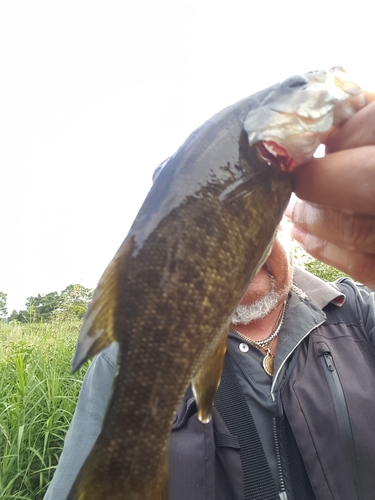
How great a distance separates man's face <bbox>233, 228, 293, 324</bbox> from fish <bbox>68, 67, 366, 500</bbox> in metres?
1.69

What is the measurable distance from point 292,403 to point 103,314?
5.17 ft

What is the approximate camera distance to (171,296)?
124 cm

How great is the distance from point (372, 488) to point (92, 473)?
68.5 inches

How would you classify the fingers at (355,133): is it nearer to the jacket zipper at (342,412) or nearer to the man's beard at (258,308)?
the jacket zipper at (342,412)

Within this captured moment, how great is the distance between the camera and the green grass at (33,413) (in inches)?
126

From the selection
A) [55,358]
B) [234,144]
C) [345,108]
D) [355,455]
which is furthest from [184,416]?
[55,358]

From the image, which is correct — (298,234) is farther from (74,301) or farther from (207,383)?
(74,301)

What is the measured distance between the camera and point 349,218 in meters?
1.65

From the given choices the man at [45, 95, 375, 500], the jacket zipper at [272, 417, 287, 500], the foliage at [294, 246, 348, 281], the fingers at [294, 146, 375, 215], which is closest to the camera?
the fingers at [294, 146, 375, 215]

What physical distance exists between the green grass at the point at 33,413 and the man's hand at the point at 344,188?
8.85 feet

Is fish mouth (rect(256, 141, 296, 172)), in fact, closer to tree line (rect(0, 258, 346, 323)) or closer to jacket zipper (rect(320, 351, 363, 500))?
jacket zipper (rect(320, 351, 363, 500))

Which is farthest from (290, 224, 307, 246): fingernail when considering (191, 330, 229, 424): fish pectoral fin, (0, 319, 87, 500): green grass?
(0, 319, 87, 500): green grass

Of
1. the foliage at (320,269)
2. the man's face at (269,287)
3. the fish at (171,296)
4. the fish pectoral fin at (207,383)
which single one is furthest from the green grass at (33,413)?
the foliage at (320,269)

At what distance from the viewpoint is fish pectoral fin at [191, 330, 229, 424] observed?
4.17 feet
